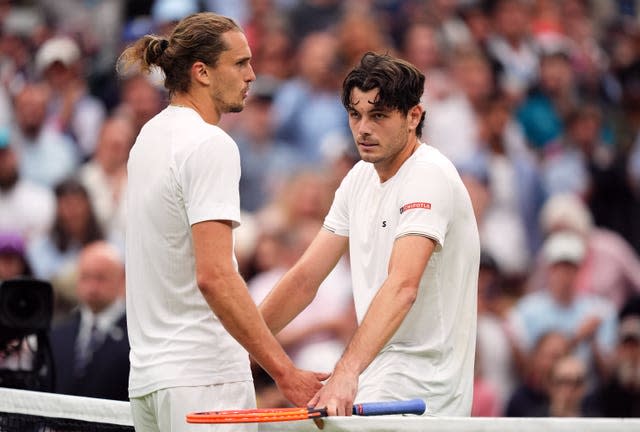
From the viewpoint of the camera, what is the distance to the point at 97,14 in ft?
43.2

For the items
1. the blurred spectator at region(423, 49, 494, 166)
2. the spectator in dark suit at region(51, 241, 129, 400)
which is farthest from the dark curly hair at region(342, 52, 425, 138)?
the blurred spectator at region(423, 49, 494, 166)

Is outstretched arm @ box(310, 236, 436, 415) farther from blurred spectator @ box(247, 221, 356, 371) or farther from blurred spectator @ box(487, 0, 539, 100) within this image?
blurred spectator @ box(487, 0, 539, 100)

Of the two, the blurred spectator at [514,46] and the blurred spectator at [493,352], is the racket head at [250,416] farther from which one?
the blurred spectator at [514,46]

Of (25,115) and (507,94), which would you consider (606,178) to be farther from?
(25,115)

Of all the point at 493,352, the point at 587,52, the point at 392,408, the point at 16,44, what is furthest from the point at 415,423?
the point at 587,52

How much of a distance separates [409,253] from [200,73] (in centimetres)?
96

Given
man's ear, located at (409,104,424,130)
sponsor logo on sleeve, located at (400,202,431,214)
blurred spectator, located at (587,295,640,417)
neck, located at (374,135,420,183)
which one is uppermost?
man's ear, located at (409,104,424,130)

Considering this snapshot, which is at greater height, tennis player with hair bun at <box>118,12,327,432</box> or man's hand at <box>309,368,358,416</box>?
tennis player with hair bun at <box>118,12,327,432</box>

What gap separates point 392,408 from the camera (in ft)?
14.1

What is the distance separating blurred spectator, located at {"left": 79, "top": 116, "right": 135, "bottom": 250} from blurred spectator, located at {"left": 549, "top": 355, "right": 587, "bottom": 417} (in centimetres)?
346

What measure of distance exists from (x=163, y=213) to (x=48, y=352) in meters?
1.66

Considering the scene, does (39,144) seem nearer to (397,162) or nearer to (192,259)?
(397,162)

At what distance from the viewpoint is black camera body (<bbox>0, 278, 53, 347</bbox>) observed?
19.0 feet

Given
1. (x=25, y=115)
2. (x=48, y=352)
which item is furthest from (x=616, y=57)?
(x=48, y=352)
